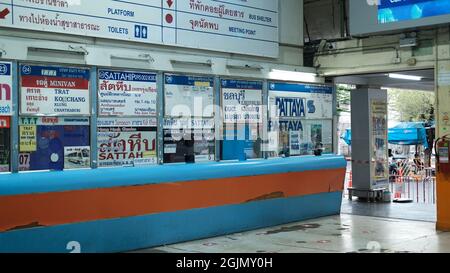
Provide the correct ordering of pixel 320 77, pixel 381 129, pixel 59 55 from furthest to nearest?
1. pixel 381 129
2. pixel 320 77
3. pixel 59 55

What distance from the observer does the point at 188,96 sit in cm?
902

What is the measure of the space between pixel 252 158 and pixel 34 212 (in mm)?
4294

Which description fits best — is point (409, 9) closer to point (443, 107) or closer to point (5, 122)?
point (443, 107)

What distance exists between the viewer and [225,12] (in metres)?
9.46

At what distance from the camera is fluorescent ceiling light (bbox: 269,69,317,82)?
1037 cm

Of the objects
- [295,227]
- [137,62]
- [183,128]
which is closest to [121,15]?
[137,62]

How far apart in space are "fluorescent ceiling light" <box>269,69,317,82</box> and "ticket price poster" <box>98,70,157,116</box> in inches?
107

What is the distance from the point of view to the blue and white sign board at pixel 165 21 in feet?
24.0

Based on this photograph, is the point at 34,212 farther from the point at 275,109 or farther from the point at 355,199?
the point at 355,199

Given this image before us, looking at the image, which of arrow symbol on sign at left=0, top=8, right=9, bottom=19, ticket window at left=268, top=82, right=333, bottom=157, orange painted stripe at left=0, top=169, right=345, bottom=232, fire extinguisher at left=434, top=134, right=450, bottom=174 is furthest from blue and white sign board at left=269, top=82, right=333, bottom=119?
arrow symbol on sign at left=0, top=8, right=9, bottom=19

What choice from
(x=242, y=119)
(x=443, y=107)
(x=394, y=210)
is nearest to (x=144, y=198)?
(x=242, y=119)

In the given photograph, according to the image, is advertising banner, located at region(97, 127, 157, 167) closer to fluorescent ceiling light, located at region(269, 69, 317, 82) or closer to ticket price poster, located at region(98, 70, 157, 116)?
ticket price poster, located at region(98, 70, 157, 116)

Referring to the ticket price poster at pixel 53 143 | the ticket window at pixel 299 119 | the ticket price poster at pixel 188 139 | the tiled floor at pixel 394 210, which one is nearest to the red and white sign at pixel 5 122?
the ticket price poster at pixel 53 143

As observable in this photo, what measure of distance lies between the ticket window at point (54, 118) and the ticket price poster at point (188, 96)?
140cm
